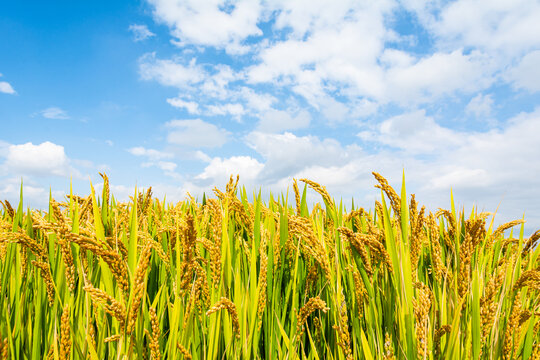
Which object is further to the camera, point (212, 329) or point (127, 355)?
point (212, 329)

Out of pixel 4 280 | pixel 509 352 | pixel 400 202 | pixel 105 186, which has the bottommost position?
pixel 509 352

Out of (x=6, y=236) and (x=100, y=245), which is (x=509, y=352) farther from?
(x=6, y=236)

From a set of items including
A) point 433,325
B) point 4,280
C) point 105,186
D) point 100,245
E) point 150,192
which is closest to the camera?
point 100,245

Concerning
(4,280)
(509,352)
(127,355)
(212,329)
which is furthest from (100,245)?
(509,352)

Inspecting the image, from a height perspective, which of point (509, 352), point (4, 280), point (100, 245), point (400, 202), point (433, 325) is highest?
point (400, 202)

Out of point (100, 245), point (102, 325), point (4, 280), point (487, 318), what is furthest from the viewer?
point (4, 280)

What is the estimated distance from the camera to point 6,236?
5.20ft

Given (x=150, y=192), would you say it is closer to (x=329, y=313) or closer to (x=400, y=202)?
(x=329, y=313)

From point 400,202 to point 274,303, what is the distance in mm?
972

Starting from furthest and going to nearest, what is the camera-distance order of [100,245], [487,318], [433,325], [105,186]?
[105,186]
[433,325]
[487,318]
[100,245]

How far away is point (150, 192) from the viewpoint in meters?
3.44

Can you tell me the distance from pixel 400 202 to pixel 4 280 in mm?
2391

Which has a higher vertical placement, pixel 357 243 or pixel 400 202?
pixel 400 202

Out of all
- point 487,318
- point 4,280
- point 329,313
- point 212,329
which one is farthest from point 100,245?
point 487,318
